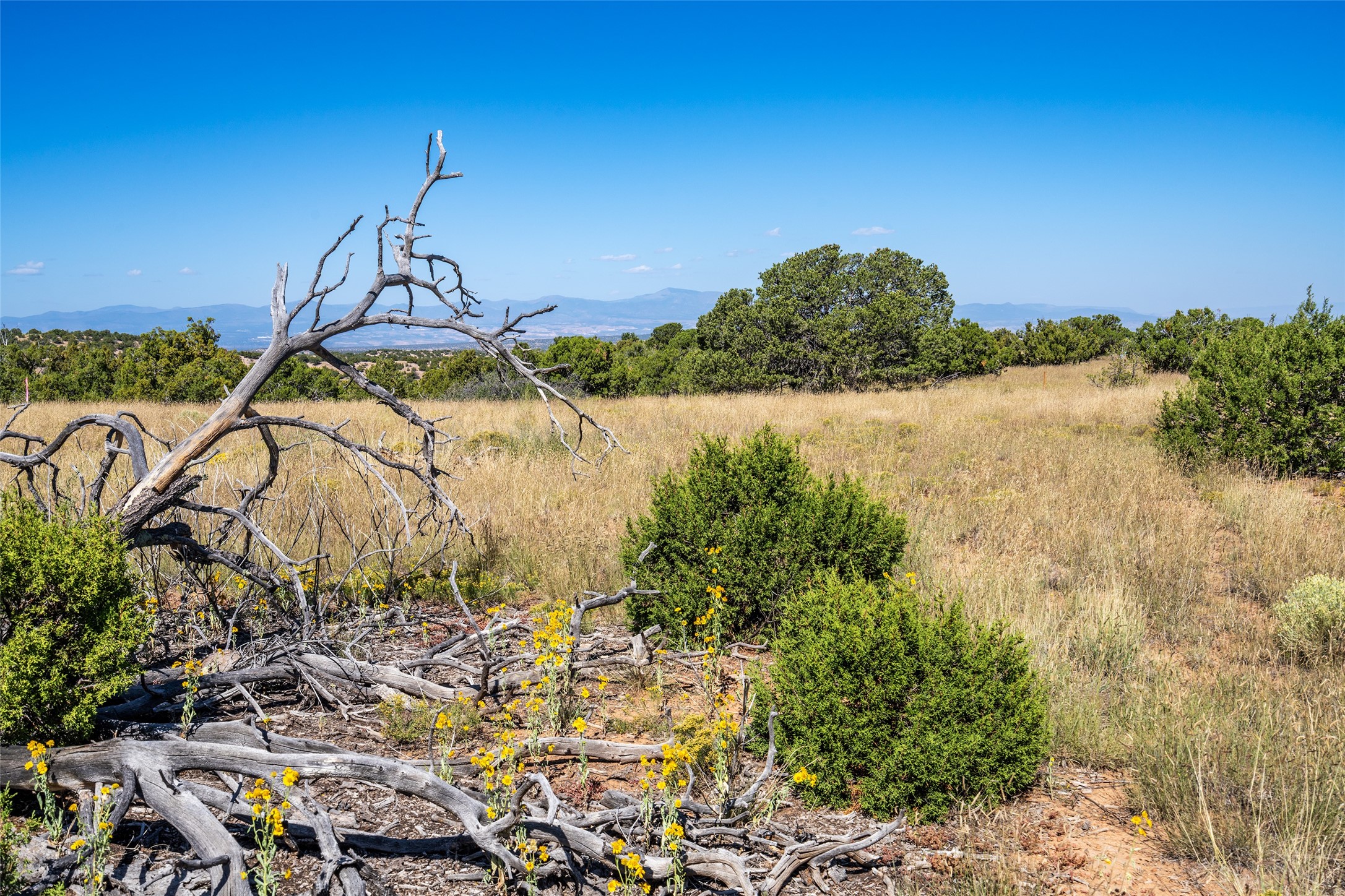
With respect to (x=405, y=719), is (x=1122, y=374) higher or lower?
higher

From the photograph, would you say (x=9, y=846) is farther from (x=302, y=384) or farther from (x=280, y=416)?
(x=302, y=384)

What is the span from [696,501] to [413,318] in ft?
6.90

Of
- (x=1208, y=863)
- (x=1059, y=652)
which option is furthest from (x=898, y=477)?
(x=1208, y=863)

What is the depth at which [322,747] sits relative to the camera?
9.35 ft

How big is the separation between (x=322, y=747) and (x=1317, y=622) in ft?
18.4

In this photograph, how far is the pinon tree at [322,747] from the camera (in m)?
2.40

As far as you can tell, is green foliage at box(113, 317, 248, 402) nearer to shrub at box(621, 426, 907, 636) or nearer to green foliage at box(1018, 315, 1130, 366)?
shrub at box(621, 426, 907, 636)

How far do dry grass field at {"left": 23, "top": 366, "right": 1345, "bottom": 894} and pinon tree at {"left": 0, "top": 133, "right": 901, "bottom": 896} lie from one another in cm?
123

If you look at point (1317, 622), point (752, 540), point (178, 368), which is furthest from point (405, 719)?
point (178, 368)

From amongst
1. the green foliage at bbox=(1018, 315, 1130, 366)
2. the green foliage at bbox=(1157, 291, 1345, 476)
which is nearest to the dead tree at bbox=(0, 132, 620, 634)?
the green foliage at bbox=(1157, 291, 1345, 476)

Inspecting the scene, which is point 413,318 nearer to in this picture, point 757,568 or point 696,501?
point 696,501

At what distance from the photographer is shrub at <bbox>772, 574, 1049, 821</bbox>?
3029mm

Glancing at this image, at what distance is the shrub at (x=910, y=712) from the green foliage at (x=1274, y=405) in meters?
7.55

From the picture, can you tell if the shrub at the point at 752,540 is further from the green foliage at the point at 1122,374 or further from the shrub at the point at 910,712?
the green foliage at the point at 1122,374
